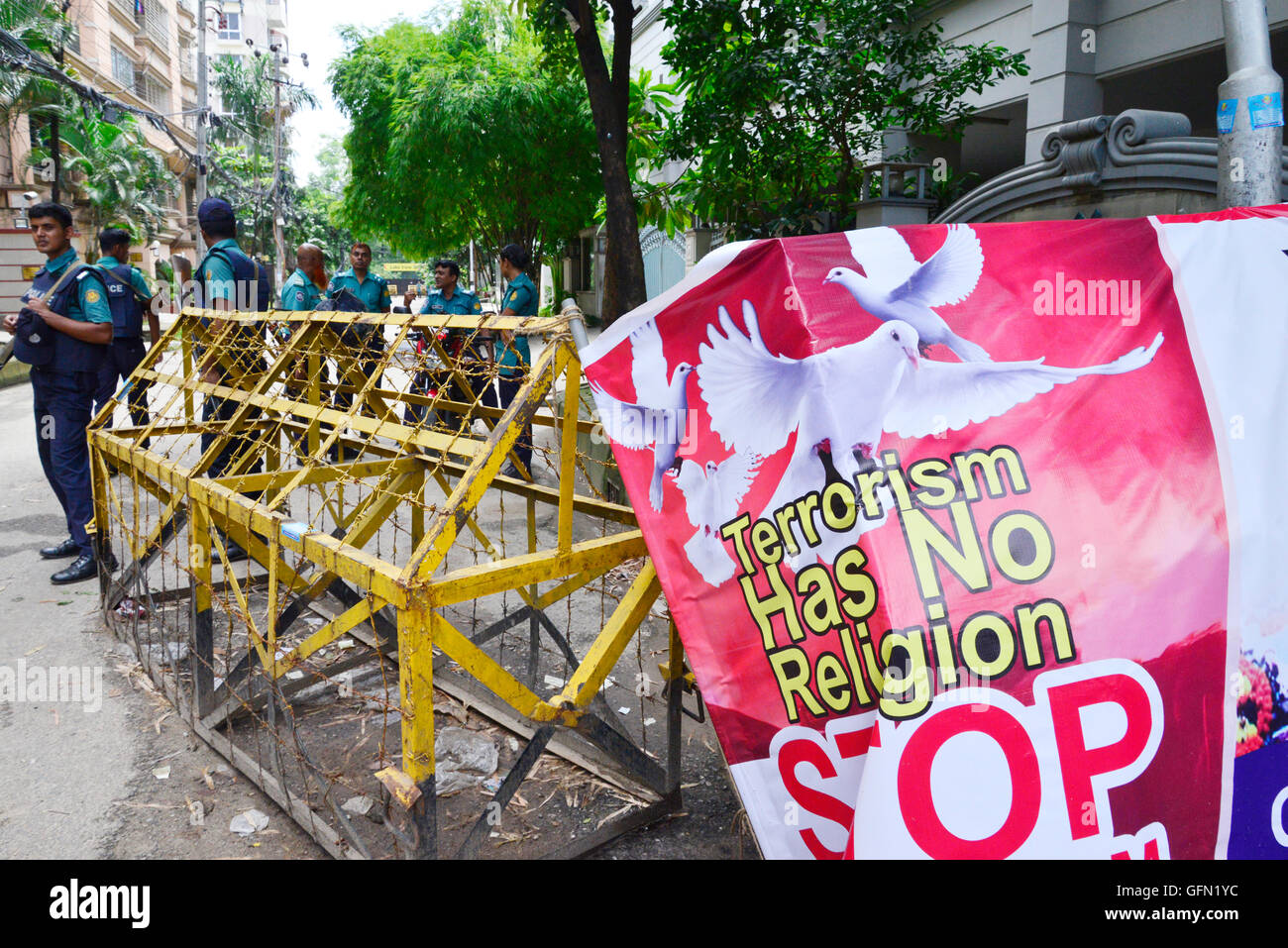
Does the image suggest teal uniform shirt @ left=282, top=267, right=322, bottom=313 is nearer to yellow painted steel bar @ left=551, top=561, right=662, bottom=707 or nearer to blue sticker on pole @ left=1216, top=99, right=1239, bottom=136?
yellow painted steel bar @ left=551, top=561, right=662, bottom=707

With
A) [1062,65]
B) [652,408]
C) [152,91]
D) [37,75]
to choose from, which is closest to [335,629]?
[652,408]

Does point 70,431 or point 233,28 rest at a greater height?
point 233,28

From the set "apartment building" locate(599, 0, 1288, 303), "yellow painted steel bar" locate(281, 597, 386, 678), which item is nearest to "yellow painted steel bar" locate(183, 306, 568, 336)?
"yellow painted steel bar" locate(281, 597, 386, 678)

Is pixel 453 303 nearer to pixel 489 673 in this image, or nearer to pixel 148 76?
pixel 489 673

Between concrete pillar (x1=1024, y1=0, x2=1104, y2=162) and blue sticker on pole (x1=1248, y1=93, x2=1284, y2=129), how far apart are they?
6149 mm

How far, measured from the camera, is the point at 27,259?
2150cm

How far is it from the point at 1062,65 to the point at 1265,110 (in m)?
6.69

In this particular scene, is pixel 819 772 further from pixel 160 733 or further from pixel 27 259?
pixel 27 259

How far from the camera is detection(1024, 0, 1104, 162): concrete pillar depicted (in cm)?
899

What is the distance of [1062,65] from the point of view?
29.7 feet

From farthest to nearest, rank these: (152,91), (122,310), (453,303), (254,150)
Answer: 1. (254,150)
2. (152,91)
3. (453,303)
4. (122,310)

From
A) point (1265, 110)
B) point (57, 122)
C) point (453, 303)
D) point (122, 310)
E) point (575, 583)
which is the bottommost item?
point (575, 583)
